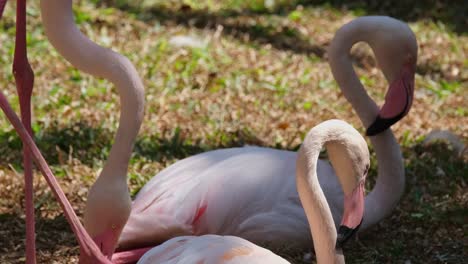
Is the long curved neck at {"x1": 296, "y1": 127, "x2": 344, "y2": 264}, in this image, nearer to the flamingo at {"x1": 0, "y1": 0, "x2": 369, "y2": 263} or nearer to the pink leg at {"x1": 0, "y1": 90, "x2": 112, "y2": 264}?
the flamingo at {"x1": 0, "y1": 0, "x2": 369, "y2": 263}

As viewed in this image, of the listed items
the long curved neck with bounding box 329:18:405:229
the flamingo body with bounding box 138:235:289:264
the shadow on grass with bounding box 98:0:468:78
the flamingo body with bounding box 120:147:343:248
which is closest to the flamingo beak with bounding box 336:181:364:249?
the flamingo body with bounding box 138:235:289:264

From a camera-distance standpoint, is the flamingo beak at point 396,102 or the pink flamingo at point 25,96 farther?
the flamingo beak at point 396,102

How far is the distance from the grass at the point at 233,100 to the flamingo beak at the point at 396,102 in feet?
1.57

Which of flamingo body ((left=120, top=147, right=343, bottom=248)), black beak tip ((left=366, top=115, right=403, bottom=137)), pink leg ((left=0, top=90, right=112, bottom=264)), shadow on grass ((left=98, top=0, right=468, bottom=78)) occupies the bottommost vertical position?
shadow on grass ((left=98, top=0, right=468, bottom=78))

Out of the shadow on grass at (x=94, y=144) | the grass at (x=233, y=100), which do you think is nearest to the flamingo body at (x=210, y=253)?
the grass at (x=233, y=100)

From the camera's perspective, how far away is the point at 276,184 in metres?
3.83

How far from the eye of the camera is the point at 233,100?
5543 mm

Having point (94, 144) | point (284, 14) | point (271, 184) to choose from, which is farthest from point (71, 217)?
point (284, 14)

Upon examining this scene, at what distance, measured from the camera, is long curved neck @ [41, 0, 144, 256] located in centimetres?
312

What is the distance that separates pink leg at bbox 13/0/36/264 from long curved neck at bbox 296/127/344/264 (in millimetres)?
1083

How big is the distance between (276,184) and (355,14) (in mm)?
3952

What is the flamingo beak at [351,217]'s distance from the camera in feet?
9.67

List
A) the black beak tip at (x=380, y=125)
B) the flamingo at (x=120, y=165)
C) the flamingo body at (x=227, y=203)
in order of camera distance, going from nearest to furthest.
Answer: the flamingo at (x=120, y=165), the flamingo body at (x=227, y=203), the black beak tip at (x=380, y=125)

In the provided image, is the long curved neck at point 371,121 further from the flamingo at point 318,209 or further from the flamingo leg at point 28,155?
the flamingo leg at point 28,155
